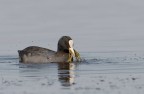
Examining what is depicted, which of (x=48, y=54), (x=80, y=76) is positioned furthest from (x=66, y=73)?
(x=48, y=54)

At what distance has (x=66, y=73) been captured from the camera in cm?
2181

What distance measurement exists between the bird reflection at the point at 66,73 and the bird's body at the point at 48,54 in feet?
3.53

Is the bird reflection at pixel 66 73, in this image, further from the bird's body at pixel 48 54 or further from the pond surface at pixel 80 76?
the bird's body at pixel 48 54

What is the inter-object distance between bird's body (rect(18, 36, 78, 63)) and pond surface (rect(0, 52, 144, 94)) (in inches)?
18.6

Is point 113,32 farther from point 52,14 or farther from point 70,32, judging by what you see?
point 52,14

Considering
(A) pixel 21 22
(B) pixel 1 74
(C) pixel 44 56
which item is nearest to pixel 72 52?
(C) pixel 44 56

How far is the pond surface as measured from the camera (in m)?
18.0

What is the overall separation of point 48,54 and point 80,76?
5721mm

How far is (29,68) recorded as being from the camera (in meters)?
23.8

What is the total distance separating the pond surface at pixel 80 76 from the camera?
18.0m

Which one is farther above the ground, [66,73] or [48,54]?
[48,54]

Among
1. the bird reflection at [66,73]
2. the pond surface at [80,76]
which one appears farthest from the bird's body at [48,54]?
the bird reflection at [66,73]

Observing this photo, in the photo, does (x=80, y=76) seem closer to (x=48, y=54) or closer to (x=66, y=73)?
(x=66, y=73)

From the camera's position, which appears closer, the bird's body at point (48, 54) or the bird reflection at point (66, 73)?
the bird reflection at point (66, 73)
